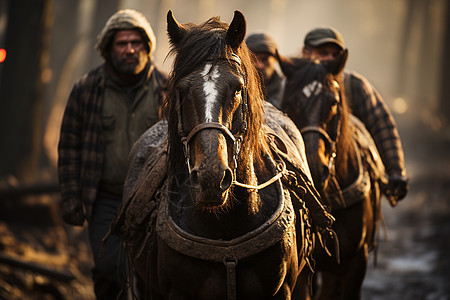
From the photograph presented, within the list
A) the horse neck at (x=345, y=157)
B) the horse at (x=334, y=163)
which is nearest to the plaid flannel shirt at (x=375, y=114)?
the horse at (x=334, y=163)

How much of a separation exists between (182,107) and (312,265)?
1584mm

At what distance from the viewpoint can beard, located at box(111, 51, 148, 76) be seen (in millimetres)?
5065

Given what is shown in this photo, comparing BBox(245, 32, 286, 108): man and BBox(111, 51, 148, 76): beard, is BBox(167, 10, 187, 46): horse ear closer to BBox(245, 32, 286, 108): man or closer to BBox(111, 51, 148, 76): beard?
BBox(111, 51, 148, 76): beard

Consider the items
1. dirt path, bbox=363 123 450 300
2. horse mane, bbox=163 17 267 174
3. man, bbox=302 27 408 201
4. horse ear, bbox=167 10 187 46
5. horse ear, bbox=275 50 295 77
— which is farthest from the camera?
dirt path, bbox=363 123 450 300

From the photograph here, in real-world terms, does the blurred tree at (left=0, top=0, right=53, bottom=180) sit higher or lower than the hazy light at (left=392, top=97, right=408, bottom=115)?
lower

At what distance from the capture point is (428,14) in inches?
1499

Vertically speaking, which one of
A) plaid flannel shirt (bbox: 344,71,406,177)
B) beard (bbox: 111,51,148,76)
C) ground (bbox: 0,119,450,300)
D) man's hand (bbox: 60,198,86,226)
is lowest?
ground (bbox: 0,119,450,300)

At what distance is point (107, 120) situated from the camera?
17.0 feet

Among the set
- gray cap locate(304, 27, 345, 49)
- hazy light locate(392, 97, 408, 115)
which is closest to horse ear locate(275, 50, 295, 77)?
gray cap locate(304, 27, 345, 49)

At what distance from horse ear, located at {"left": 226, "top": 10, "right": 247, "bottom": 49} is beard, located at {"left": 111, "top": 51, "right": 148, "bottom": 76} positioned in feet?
6.57

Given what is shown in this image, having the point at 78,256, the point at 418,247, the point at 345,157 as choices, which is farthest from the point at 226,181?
the point at 418,247

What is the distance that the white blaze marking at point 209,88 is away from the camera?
2.88 metres

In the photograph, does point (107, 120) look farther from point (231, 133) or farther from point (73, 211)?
point (231, 133)

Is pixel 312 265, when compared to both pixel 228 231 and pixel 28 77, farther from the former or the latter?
pixel 28 77
